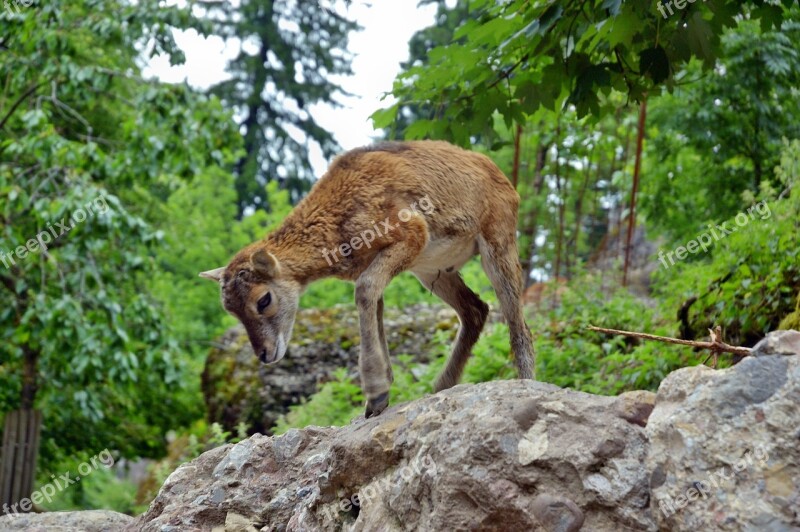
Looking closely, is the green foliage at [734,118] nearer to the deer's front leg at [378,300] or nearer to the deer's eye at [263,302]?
the deer's front leg at [378,300]


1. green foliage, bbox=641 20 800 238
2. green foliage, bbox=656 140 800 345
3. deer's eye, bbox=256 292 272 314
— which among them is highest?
green foliage, bbox=641 20 800 238

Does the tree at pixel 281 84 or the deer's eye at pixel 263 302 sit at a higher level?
the tree at pixel 281 84

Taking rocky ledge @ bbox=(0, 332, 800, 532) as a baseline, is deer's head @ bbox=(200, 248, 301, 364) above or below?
above

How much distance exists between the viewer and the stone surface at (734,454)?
3.30 meters

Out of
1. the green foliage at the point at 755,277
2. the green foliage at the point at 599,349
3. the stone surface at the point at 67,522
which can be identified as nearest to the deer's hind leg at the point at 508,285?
the green foliage at the point at 599,349

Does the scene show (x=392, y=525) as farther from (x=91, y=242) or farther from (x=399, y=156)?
(x=91, y=242)

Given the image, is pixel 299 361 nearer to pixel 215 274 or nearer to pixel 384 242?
pixel 215 274

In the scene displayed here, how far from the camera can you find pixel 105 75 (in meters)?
11.5

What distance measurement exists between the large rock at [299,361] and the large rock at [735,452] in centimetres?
946

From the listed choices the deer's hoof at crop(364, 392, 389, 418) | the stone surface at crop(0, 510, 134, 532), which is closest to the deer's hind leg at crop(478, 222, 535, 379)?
the deer's hoof at crop(364, 392, 389, 418)

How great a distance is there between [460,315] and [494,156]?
13.4 m

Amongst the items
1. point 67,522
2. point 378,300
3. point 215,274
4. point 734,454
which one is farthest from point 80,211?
point 734,454

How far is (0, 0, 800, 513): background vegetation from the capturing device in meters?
6.49

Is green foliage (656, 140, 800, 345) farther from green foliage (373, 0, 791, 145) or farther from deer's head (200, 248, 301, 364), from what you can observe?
deer's head (200, 248, 301, 364)
